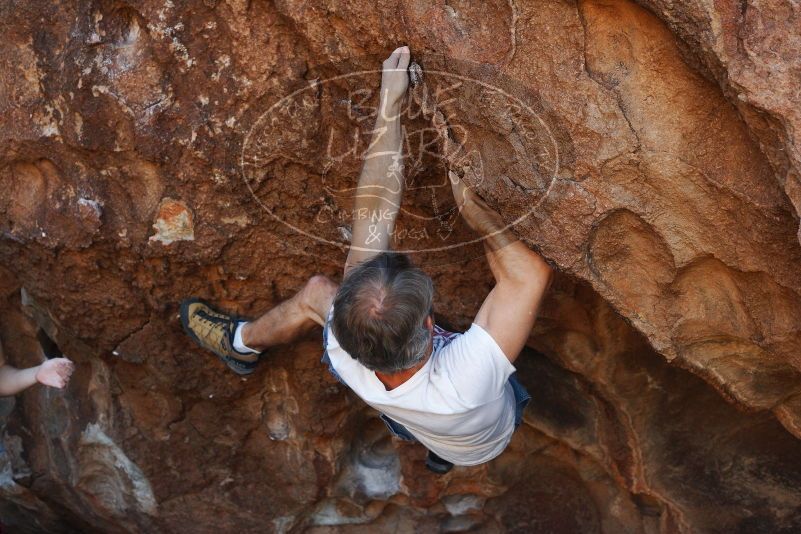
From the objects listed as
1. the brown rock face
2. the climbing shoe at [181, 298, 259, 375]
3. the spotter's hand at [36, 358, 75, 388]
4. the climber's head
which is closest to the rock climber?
the climber's head

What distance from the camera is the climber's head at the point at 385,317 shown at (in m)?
2.03

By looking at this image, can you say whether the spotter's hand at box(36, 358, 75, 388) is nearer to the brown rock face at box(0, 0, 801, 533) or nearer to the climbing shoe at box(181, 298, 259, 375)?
the brown rock face at box(0, 0, 801, 533)

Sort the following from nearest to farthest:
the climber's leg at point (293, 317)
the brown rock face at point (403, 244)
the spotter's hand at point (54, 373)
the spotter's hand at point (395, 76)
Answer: the brown rock face at point (403, 244) < the spotter's hand at point (395, 76) < the climber's leg at point (293, 317) < the spotter's hand at point (54, 373)

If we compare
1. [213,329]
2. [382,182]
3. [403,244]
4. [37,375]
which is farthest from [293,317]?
[37,375]

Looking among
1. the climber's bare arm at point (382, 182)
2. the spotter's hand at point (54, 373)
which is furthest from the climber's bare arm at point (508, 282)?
the spotter's hand at point (54, 373)

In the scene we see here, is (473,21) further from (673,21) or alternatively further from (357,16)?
(673,21)

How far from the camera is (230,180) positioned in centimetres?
255

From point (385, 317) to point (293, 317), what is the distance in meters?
0.71

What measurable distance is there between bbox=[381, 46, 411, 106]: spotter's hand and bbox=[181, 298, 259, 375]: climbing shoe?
94cm

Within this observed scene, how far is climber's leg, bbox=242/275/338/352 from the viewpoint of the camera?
2.59 m

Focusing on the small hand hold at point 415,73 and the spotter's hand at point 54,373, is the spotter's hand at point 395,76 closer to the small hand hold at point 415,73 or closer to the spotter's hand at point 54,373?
the small hand hold at point 415,73

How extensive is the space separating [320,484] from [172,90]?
153 cm

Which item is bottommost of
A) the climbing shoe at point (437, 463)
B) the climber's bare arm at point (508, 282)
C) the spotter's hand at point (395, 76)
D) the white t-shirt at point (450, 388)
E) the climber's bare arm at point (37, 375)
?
the climbing shoe at point (437, 463)

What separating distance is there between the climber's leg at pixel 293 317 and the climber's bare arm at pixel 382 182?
21cm
